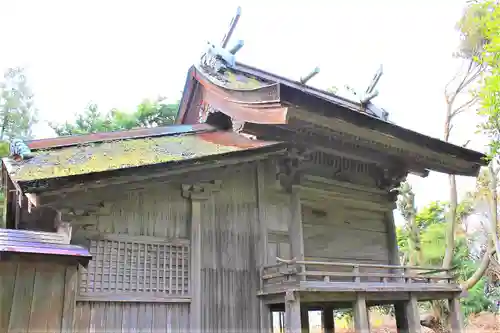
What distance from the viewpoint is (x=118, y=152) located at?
22.2ft

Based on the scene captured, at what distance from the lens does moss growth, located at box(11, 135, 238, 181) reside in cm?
553

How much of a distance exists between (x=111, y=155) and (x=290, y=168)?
11.8ft

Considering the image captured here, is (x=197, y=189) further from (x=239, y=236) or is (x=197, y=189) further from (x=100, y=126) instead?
(x=100, y=126)

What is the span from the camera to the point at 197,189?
7.39 metres

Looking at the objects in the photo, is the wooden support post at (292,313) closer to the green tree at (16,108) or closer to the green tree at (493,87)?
the green tree at (493,87)

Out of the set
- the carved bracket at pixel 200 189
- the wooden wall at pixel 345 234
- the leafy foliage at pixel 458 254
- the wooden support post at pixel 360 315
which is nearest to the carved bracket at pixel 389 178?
the wooden wall at pixel 345 234

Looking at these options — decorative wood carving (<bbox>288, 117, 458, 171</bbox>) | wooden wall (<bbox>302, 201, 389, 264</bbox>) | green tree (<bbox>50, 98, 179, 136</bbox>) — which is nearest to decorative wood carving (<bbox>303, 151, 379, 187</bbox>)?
decorative wood carving (<bbox>288, 117, 458, 171</bbox>)

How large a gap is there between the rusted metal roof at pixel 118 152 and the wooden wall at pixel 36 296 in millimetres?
1213

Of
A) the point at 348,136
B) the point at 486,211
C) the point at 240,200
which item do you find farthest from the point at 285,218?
the point at 486,211

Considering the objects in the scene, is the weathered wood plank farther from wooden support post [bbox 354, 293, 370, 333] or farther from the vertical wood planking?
wooden support post [bbox 354, 293, 370, 333]

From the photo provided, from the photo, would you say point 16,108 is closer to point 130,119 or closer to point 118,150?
point 130,119

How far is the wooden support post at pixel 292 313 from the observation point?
21.4 ft

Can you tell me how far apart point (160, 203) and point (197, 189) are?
2.29ft

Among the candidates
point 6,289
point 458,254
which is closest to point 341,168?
point 6,289
